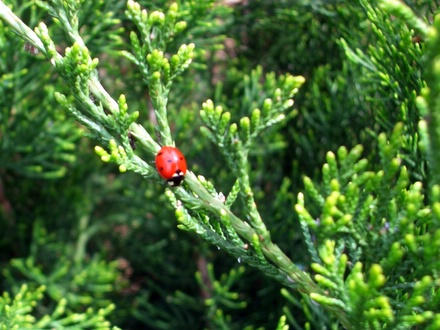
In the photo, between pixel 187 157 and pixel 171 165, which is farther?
pixel 187 157

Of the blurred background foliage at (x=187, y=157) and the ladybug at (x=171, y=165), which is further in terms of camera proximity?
the blurred background foliage at (x=187, y=157)

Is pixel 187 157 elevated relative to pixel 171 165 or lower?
lower

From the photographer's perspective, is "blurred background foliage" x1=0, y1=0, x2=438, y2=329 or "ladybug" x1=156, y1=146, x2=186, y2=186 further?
"blurred background foliage" x1=0, y1=0, x2=438, y2=329

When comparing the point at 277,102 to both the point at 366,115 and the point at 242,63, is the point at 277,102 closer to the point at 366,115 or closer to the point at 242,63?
the point at 366,115
